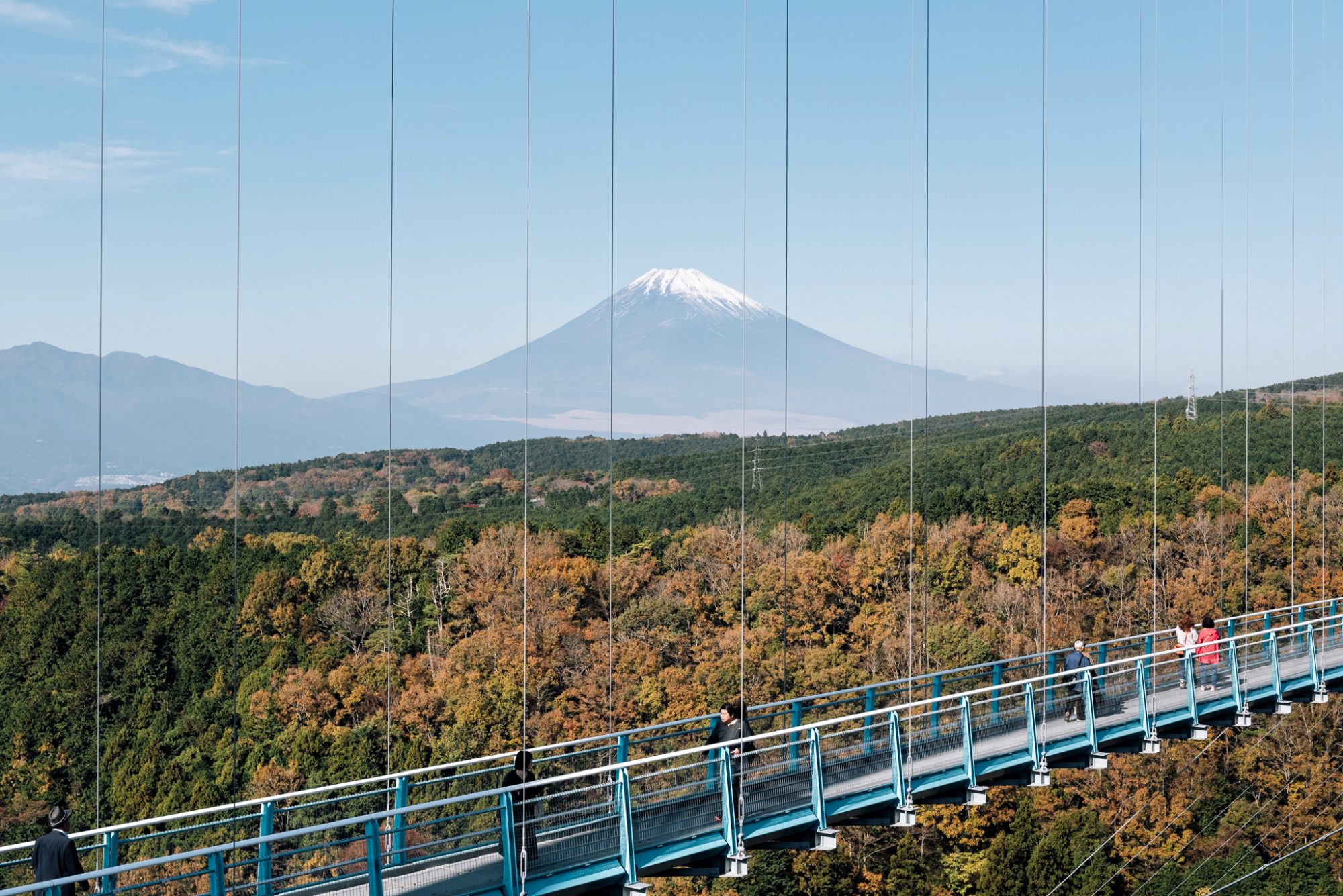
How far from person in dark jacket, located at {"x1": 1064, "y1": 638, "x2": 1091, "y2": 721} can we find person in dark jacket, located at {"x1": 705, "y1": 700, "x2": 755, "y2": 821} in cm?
414

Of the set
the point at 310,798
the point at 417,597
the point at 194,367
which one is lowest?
the point at 310,798

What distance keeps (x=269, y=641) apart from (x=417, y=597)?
5018 mm

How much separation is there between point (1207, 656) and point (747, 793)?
22.3 ft

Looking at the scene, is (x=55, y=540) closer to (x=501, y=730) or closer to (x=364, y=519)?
(x=364, y=519)

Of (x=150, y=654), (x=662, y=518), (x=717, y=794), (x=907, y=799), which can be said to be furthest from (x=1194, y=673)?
(x=662, y=518)

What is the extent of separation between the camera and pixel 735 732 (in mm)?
11148

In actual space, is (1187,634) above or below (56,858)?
above

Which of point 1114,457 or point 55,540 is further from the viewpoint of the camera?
point 1114,457

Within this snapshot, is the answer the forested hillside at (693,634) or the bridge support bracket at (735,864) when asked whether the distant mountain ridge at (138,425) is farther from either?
the bridge support bracket at (735,864)

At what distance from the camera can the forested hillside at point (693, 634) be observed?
39188 millimetres

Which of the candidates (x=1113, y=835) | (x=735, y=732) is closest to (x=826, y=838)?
(x=735, y=732)

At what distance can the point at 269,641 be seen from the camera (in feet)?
152

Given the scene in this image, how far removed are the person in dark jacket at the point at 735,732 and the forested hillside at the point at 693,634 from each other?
81.6 ft

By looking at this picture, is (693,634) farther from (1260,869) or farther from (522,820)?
(522,820)
